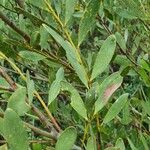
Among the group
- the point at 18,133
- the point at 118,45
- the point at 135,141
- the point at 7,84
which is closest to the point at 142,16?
the point at 118,45

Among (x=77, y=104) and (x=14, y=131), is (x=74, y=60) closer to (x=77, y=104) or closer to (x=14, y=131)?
(x=77, y=104)

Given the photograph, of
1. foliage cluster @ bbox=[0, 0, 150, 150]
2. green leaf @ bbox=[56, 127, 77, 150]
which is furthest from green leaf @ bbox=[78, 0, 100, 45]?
green leaf @ bbox=[56, 127, 77, 150]

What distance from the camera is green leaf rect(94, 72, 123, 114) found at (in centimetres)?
68

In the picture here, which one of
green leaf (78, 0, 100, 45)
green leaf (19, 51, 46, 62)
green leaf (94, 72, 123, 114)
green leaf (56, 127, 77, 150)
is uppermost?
green leaf (78, 0, 100, 45)

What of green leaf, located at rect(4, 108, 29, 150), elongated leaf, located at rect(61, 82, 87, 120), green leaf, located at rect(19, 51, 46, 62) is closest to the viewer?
green leaf, located at rect(4, 108, 29, 150)

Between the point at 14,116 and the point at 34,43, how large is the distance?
0.49m

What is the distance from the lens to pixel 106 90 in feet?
2.29

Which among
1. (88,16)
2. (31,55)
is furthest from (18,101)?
(31,55)

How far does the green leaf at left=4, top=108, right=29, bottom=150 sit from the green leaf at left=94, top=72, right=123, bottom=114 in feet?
0.50

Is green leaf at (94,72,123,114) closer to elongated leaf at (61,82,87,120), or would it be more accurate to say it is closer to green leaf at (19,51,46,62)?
elongated leaf at (61,82,87,120)

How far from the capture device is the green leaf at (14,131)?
539 millimetres

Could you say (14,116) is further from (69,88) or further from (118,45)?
(118,45)

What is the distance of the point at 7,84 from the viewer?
2.76 feet

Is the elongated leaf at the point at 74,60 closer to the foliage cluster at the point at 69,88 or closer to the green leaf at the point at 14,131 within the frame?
the foliage cluster at the point at 69,88
